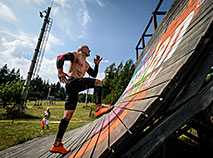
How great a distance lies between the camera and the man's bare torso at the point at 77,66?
217 cm

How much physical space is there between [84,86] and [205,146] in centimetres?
307

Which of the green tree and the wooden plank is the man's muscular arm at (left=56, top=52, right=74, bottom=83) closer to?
the wooden plank

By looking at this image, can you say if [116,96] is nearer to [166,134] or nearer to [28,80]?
[28,80]

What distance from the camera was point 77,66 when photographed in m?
2.24

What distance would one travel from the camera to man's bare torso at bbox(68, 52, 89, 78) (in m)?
2.17

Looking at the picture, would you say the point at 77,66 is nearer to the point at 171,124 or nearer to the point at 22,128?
the point at 171,124

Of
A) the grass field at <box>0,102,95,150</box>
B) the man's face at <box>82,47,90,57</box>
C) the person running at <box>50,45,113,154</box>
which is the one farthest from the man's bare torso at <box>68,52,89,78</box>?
the grass field at <box>0,102,95,150</box>

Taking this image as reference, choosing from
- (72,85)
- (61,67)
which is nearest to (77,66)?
(61,67)

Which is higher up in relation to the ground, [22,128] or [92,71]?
[92,71]

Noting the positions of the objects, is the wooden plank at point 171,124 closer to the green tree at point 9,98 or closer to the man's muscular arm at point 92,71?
the man's muscular arm at point 92,71

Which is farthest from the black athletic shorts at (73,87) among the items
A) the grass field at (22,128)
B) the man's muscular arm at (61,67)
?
the grass field at (22,128)

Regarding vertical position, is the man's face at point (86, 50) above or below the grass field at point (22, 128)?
above

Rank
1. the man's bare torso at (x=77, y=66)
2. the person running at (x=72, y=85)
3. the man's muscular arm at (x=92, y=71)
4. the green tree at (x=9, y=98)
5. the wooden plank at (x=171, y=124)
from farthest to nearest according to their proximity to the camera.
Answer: the green tree at (x=9, y=98)
the man's muscular arm at (x=92, y=71)
the man's bare torso at (x=77, y=66)
the person running at (x=72, y=85)
the wooden plank at (x=171, y=124)

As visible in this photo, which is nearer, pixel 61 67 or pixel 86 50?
pixel 61 67
